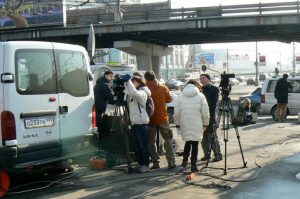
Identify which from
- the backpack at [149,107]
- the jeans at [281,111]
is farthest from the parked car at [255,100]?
the backpack at [149,107]

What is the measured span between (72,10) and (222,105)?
54.4 m

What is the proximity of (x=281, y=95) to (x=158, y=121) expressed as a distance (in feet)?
32.5

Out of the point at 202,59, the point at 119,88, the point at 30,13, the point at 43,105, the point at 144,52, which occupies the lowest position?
the point at 43,105

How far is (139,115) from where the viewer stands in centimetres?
841

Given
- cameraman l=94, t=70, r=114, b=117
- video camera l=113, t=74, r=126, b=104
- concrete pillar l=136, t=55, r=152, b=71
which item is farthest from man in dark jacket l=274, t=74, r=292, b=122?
concrete pillar l=136, t=55, r=152, b=71

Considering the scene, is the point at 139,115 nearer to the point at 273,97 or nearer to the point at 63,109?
the point at 63,109

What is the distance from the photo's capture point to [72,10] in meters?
61.0

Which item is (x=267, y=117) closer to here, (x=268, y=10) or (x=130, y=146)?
(x=130, y=146)

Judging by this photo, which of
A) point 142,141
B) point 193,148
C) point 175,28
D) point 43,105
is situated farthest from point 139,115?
point 175,28

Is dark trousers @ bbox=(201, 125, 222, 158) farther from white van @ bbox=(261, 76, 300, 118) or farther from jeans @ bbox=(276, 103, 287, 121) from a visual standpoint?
white van @ bbox=(261, 76, 300, 118)

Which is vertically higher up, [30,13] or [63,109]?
[30,13]

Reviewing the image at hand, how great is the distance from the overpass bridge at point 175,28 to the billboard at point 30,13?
1.41 meters

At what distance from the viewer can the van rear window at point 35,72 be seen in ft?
23.1

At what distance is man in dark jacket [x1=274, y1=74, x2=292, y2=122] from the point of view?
17562 mm
